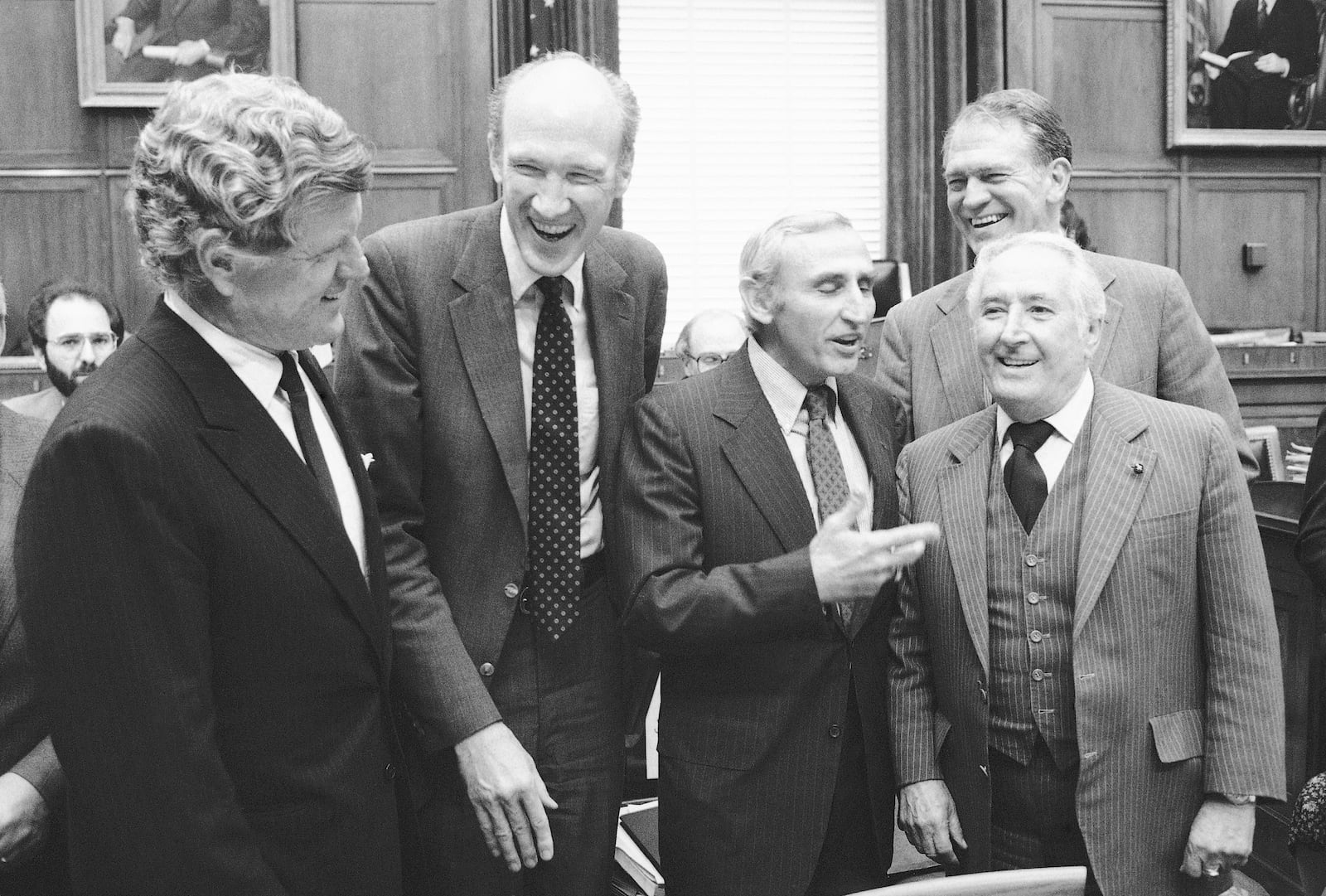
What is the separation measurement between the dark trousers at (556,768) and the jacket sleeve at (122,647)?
2.18 ft

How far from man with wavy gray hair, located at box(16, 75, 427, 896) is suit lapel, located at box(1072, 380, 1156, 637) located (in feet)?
3.57

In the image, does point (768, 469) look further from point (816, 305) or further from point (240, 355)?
point (240, 355)

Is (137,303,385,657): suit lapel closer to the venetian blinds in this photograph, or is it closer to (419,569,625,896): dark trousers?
(419,569,625,896): dark trousers

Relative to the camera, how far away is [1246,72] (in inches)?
272

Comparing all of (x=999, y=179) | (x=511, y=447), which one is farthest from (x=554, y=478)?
(x=999, y=179)

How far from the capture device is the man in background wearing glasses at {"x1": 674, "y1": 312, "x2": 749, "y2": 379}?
14.9ft

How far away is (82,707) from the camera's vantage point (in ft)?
4.11

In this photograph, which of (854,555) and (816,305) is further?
(816,305)

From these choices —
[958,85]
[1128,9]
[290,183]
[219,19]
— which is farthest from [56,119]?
[1128,9]

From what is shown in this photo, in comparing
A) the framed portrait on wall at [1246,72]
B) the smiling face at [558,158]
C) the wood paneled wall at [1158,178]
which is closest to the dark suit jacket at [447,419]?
the smiling face at [558,158]

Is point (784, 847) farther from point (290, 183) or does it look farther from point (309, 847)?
point (290, 183)

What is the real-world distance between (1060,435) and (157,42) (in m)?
5.17

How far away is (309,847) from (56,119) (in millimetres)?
5474

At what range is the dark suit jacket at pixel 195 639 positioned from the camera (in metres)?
1.25
